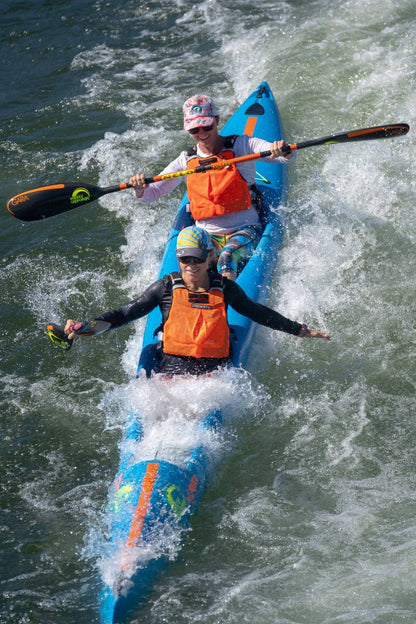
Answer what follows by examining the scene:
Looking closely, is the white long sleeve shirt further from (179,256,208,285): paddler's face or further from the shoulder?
(179,256,208,285): paddler's face

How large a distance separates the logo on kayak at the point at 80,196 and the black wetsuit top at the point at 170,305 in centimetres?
160

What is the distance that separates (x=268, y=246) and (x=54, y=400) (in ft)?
6.69

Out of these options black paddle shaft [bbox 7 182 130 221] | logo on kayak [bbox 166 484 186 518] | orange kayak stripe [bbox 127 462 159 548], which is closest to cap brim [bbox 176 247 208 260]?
orange kayak stripe [bbox 127 462 159 548]

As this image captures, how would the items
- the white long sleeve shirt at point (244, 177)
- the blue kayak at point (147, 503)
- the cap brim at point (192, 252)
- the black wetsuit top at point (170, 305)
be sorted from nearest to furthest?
the blue kayak at point (147, 503) → the cap brim at point (192, 252) → the black wetsuit top at point (170, 305) → the white long sleeve shirt at point (244, 177)

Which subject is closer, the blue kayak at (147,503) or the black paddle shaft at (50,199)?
the blue kayak at (147,503)

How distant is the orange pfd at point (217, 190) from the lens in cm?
579

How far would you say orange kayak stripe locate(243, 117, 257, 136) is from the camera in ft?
25.0

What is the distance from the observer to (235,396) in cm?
493

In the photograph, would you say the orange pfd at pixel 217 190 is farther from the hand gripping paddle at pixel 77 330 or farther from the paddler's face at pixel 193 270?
the hand gripping paddle at pixel 77 330

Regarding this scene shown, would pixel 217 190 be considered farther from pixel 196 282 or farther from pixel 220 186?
pixel 196 282

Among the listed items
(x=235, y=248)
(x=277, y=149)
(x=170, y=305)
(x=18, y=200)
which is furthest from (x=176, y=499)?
(x=18, y=200)

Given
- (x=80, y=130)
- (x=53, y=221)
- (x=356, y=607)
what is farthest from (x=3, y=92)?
(x=356, y=607)

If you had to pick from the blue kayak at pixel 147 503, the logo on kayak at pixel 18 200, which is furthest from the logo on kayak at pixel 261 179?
the logo on kayak at pixel 18 200

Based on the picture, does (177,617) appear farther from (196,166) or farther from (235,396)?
(196,166)
